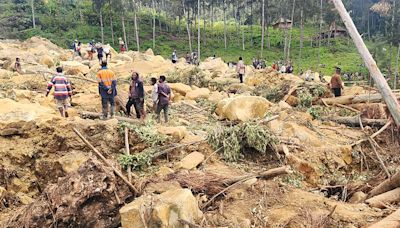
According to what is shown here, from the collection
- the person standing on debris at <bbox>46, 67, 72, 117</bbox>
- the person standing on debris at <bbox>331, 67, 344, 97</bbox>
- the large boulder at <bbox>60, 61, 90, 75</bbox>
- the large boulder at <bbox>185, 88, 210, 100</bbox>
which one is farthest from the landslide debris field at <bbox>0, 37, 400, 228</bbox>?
the large boulder at <bbox>60, 61, 90, 75</bbox>

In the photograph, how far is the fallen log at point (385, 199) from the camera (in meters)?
5.96

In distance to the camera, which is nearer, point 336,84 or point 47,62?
point 336,84

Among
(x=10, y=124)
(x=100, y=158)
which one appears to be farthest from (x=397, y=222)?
(x=10, y=124)

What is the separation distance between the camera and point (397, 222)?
4.95 meters

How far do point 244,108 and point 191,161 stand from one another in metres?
3.75

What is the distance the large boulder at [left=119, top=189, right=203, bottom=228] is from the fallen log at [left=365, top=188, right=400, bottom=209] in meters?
2.51

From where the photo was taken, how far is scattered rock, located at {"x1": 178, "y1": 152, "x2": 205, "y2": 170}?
24.0 feet

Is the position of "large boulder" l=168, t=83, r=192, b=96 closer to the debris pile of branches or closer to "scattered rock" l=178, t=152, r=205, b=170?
the debris pile of branches

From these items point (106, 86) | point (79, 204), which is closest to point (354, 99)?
point (106, 86)

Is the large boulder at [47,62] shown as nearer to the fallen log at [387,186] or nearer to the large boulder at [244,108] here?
the large boulder at [244,108]

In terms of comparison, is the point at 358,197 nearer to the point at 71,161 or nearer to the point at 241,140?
the point at 241,140

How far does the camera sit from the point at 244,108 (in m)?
10.9

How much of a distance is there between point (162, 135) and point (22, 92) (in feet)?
17.8

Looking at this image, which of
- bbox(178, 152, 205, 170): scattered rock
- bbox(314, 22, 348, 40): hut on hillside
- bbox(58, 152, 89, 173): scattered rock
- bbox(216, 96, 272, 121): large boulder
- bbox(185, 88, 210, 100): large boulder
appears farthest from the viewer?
bbox(314, 22, 348, 40): hut on hillside
